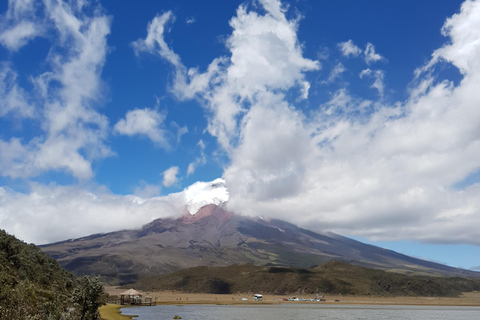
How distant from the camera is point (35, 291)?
33.9 meters

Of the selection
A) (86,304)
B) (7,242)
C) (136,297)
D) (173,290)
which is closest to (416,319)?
(86,304)

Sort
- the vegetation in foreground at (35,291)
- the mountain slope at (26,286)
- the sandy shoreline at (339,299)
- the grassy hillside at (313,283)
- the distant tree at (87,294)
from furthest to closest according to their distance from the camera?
the grassy hillside at (313,283), the sandy shoreline at (339,299), the distant tree at (87,294), the vegetation in foreground at (35,291), the mountain slope at (26,286)

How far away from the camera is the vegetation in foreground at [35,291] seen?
1092 inches

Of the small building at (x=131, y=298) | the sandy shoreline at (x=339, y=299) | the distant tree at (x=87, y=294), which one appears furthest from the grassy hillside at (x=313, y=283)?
the distant tree at (x=87, y=294)

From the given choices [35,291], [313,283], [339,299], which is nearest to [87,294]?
[35,291]

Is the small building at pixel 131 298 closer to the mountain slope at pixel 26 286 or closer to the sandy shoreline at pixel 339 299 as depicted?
the sandy shoreline at pixel 339 299

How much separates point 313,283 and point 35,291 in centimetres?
14848

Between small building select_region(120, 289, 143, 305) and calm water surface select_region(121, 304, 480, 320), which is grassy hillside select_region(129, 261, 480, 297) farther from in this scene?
calm water surface select_region(121, 304, 480, 320)

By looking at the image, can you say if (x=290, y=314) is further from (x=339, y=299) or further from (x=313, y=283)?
(x=313, y=283)

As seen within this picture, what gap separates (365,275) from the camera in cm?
17712

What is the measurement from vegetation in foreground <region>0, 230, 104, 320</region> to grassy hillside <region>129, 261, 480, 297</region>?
136m

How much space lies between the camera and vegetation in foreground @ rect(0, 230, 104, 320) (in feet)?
91.0

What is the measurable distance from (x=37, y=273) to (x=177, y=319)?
89.9ft

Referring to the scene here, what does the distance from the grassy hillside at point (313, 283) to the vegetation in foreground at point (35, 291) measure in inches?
5342
